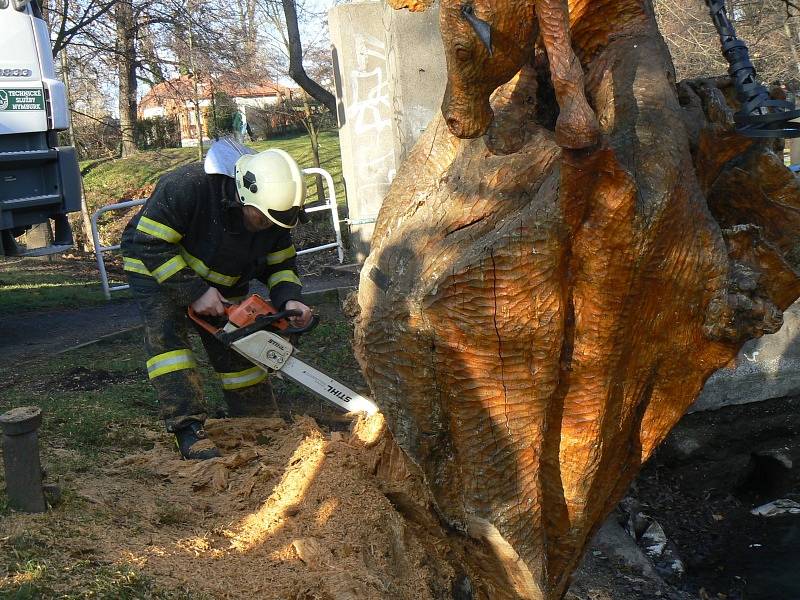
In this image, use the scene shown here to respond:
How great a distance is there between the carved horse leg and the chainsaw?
269cm

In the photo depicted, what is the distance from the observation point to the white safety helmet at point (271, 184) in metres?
4.34

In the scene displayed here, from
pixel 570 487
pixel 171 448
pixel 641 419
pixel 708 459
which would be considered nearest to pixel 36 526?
pixel 171 448

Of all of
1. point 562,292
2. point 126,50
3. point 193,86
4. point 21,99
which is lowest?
point 562,292

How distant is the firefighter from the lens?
14.4 ft

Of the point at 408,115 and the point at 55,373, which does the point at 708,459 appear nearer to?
the point at 408,115

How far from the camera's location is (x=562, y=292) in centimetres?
237

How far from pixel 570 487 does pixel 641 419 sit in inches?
14.6

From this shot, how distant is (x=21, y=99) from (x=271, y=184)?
455 centimetres

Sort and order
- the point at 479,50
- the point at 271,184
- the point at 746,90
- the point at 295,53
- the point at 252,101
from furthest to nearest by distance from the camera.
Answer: the point at 252,101 → the point at 295,53 → the point at 271,184 → the point at 746,90 → the point at 479,50

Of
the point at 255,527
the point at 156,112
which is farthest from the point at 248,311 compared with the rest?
the point at 156,112

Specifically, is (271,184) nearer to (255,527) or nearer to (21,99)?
(255,527)

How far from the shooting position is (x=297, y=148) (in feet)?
75.6

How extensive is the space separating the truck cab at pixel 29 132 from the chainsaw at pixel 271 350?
4.21 m

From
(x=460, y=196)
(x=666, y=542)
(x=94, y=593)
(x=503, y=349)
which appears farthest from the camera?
(x=666, y=542)
